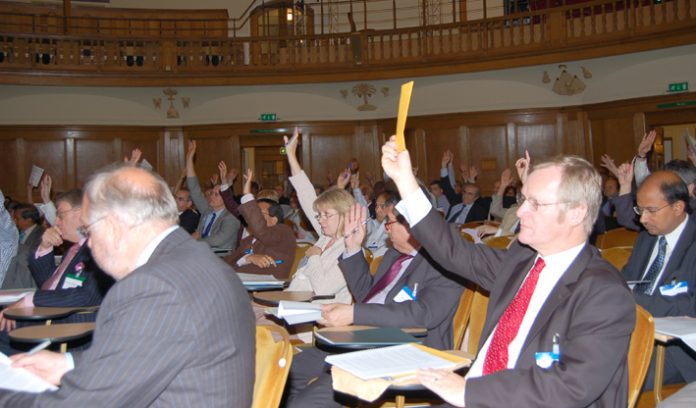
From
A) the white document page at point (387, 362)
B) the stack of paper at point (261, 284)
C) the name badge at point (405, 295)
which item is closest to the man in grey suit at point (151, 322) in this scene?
the white document page at point (387, 362)

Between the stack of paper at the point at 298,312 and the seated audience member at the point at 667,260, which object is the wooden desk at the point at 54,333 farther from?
the seated audience member at the point at 667,260

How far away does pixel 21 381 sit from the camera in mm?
1560

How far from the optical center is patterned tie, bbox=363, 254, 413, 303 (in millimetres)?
3135

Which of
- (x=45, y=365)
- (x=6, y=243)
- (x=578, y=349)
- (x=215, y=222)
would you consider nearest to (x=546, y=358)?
(x=578, y=349)

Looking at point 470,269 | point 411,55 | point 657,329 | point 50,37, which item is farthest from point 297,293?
point 50,37

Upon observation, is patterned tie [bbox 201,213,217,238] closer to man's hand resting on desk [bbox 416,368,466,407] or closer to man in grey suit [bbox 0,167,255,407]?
man in grey suit [bbox 0,167,255,407]

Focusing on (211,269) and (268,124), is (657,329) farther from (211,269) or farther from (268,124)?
(268,124)

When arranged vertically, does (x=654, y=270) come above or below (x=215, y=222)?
below

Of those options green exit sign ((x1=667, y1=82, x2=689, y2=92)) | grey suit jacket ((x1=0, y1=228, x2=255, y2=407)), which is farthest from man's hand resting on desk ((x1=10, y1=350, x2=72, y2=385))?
green exit sign ((x1=667, y1=82, x2=689, y2=92))

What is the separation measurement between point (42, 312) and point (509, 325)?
7.31ft

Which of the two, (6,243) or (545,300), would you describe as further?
(6,243)

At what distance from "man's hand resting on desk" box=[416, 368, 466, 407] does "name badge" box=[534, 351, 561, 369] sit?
221 mm

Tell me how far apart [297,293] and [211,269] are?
6.20ft

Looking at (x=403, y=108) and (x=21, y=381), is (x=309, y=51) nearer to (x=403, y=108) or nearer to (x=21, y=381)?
(x=403, y=108)
